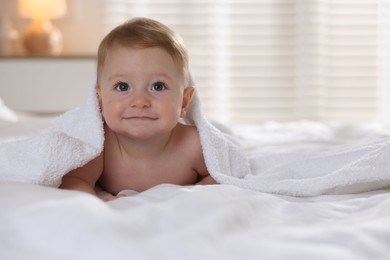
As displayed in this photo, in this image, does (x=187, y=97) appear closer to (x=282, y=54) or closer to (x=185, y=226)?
(x=185, y=226)

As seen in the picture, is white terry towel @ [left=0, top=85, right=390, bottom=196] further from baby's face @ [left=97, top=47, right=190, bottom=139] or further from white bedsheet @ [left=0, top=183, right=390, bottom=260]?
white bedsheet @ [left=0, top=183, right=390, bottom=260]

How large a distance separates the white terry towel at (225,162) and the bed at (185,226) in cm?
13

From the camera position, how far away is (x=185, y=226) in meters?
0.90

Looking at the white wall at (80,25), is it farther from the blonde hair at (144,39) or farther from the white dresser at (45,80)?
the blonde hair at (144,39)

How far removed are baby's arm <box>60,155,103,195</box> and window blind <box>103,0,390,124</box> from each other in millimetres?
3117

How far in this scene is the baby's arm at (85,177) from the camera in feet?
4.38

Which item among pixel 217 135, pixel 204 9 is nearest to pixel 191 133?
pixel 217 135

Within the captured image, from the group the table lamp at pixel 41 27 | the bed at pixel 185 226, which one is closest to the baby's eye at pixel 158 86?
the bed at pixel 185 226

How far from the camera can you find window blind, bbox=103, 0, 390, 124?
4.50 metres

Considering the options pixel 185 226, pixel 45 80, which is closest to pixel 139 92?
pixel 185 226

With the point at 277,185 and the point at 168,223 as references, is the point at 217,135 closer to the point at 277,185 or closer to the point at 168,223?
the point at 277,185

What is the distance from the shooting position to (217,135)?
4.97 feet

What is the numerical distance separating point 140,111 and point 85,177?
176mm

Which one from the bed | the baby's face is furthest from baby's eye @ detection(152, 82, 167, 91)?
the bed
